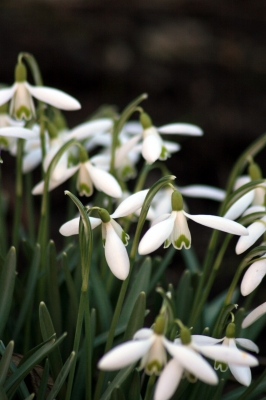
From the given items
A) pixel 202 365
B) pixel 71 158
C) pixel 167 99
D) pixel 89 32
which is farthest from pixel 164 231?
pixel 89 32

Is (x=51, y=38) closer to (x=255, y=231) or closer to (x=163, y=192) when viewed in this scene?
(x=163, y=192)

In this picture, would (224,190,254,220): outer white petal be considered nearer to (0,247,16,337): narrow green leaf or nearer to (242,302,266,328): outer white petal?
(242,302,266,328): outer white petal

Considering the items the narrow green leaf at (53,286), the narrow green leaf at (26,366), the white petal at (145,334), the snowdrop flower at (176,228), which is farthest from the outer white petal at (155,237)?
the narrow green leaf at (53,286)

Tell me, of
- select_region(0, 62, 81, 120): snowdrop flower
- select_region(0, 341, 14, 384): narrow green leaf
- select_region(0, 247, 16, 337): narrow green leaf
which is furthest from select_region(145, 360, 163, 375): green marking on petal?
select_region(0, 62, 81, 120): snowdrop flower

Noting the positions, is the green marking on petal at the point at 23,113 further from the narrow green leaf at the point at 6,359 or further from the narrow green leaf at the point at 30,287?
the narrow green leaf at the point at 6,359

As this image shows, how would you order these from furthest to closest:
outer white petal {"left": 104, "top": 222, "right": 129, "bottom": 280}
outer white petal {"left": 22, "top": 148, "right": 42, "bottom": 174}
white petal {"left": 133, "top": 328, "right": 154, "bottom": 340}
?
outer white petal {"left": 22, "top": 148, "right": 42, "bottom": 174}
outer white petal {"left": 104, "top": 222, "right": 129, "bottom": 280}
white petal {"left": 133, "top": 328, "right": 154, "bottom": 340}

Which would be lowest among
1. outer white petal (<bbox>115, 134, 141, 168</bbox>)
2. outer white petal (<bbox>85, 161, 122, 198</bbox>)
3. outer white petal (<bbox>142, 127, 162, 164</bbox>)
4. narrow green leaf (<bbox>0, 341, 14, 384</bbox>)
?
narrow green leaf (<bbox>0, 341, 14, 384</bbox>)

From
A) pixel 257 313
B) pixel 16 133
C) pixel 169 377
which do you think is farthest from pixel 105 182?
pixel 169 377
